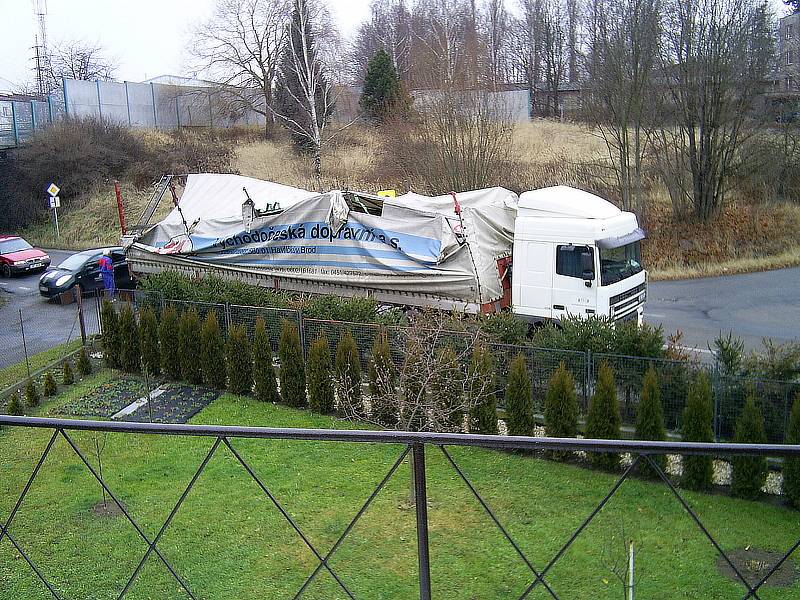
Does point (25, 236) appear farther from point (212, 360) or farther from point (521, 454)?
point (521, 454)

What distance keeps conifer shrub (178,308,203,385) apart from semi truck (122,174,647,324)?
2.75 meters

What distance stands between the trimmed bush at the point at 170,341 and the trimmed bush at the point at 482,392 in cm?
Answer: 622

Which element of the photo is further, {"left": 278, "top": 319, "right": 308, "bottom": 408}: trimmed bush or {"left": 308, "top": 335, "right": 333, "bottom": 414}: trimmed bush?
{"left": 278, "top": 319, "right": 308, "bottom": 408}: trimmed bush

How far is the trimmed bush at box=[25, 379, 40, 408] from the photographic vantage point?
1310cm

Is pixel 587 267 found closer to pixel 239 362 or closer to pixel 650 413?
pixel 650 413

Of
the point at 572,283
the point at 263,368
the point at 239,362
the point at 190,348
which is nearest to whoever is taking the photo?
the point at 263,368

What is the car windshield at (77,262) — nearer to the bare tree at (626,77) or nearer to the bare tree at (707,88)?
the bare tree at (626,77)

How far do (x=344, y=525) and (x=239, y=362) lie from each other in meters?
5.55

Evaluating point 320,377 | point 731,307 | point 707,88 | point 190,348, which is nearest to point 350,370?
point 320,377

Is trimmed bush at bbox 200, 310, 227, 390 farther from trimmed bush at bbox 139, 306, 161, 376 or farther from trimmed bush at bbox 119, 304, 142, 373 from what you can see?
trimmed bush at bbox 119, 304, 142, 373

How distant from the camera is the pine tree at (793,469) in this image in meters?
8.49

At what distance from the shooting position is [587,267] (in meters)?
13.4

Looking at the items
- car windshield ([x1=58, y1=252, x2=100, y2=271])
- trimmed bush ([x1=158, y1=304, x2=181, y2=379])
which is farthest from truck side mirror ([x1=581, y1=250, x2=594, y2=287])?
car windshield ([x1=58, y1=252, x2=100, y2=271])

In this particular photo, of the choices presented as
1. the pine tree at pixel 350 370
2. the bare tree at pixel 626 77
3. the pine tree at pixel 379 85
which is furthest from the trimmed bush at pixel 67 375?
the pine tree at pixel 379 85
